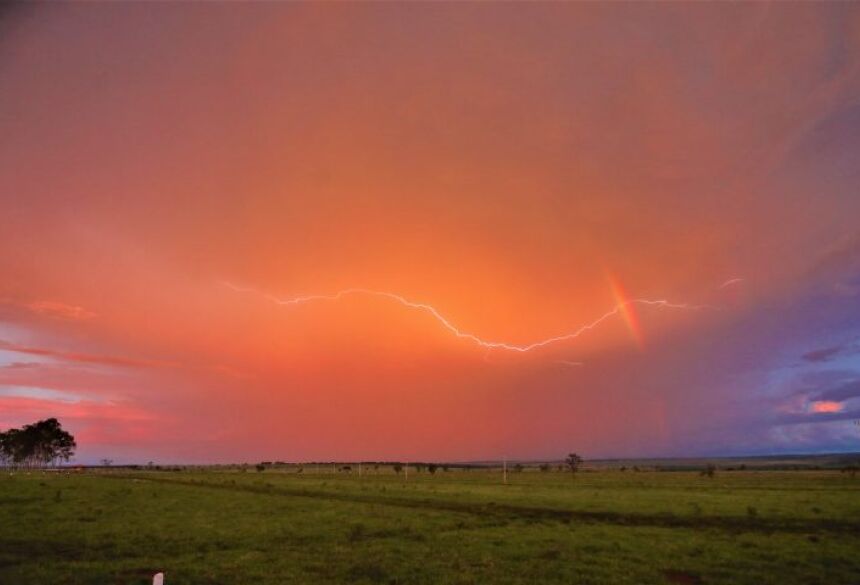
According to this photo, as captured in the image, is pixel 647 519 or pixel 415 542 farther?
pixel 647 519

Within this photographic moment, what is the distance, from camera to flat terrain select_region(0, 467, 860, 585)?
26.0m

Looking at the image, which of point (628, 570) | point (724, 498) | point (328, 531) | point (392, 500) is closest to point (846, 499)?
point (724, 498)

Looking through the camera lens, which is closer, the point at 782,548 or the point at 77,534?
the point at 782,548

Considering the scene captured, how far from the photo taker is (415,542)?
34938 mm

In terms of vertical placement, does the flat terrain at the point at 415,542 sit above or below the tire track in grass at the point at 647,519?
above

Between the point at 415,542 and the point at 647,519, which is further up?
the point at 415,542

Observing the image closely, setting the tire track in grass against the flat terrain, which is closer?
the flat terrain

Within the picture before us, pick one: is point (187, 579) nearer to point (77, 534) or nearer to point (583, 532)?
point (77, 534)

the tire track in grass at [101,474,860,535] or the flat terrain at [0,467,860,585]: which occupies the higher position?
the flat terrain at [0,467,860,585]

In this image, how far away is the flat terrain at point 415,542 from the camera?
26.0m

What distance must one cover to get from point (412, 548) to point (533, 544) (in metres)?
7.53

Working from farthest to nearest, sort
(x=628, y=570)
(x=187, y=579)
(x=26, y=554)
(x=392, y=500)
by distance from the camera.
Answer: (x=392, y=500) → (x=26, y=554) → (x=628, y=570) → (x=187, y=579)

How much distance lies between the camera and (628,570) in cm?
2706

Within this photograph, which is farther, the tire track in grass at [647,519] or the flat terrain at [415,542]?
the tire track in grass at [647,519]
